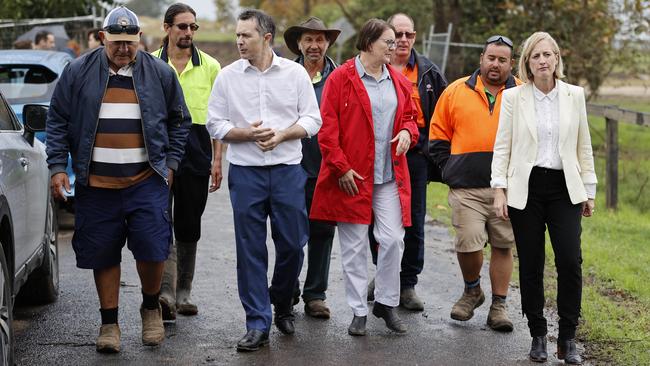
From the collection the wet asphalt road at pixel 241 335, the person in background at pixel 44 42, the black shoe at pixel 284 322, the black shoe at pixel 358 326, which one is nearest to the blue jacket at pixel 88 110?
the wet asphalt road at pixel 241 335

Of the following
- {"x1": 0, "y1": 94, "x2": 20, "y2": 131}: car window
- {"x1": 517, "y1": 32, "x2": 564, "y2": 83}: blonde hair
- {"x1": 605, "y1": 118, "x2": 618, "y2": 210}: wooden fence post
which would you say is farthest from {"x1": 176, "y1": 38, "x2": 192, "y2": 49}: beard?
{"x1": 605, "y1": 118, "x2": 618, "y2": 210}: wooden fence post

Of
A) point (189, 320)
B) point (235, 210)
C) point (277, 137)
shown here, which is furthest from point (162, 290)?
point (277, 137)

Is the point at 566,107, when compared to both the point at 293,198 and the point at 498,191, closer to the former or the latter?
the point at 498,191

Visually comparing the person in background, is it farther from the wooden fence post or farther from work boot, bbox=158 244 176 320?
work boot, bbox=158 244 176 320

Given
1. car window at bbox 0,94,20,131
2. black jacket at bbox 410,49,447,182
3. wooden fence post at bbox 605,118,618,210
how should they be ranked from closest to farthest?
car window at bbox 0,94,20,131
black jacket at bbox 410,49,447,182
wooden fence post at bbox 605,118,618,210

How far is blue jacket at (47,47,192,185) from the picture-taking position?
7016 mm

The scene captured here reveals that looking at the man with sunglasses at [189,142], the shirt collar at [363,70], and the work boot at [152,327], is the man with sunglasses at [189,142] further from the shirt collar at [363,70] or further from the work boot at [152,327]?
the shirt collar at [363,70]

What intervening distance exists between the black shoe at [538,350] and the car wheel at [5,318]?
3006mm

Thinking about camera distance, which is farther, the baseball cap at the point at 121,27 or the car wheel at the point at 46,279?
the car wheel at the point at 46,279

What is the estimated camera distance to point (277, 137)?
23.6ft

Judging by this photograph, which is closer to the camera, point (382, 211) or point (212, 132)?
point (212, 132)

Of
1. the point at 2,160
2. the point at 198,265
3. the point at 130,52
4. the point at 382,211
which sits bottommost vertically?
the point at 198,265

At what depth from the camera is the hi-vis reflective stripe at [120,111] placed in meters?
7.07

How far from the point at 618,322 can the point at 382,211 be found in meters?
1.77
